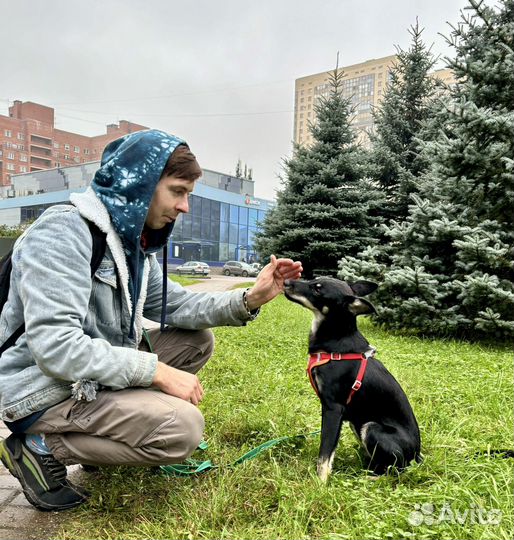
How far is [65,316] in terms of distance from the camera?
1.90m

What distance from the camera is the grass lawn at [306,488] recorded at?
1.94 m

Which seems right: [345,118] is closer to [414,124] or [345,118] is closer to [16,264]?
[414,124]

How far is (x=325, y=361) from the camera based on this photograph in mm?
2588

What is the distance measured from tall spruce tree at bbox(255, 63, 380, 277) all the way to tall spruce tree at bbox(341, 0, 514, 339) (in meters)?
6.16

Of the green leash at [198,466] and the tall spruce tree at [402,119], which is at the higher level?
the tall spruce tree at [402,119]

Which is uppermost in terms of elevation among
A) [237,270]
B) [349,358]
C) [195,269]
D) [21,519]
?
[349,358]

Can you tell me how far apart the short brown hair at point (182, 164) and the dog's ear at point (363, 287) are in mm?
1239

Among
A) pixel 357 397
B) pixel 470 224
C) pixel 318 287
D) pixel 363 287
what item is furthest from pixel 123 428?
pixel 470 224

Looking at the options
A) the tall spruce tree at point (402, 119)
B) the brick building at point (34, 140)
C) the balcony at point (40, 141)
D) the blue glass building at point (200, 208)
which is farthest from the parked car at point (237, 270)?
the balcony at point (40, 141)

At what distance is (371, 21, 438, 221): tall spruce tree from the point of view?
13984mm

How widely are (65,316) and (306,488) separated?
135cm

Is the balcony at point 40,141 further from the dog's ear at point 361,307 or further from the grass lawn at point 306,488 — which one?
the dog's ear at point 361,307

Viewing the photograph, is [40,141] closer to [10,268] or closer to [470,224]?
[470,224]

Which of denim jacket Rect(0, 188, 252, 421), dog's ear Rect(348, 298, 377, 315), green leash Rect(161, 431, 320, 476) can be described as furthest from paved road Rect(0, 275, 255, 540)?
dog's ear Rect(348, 298, 377, 315)
